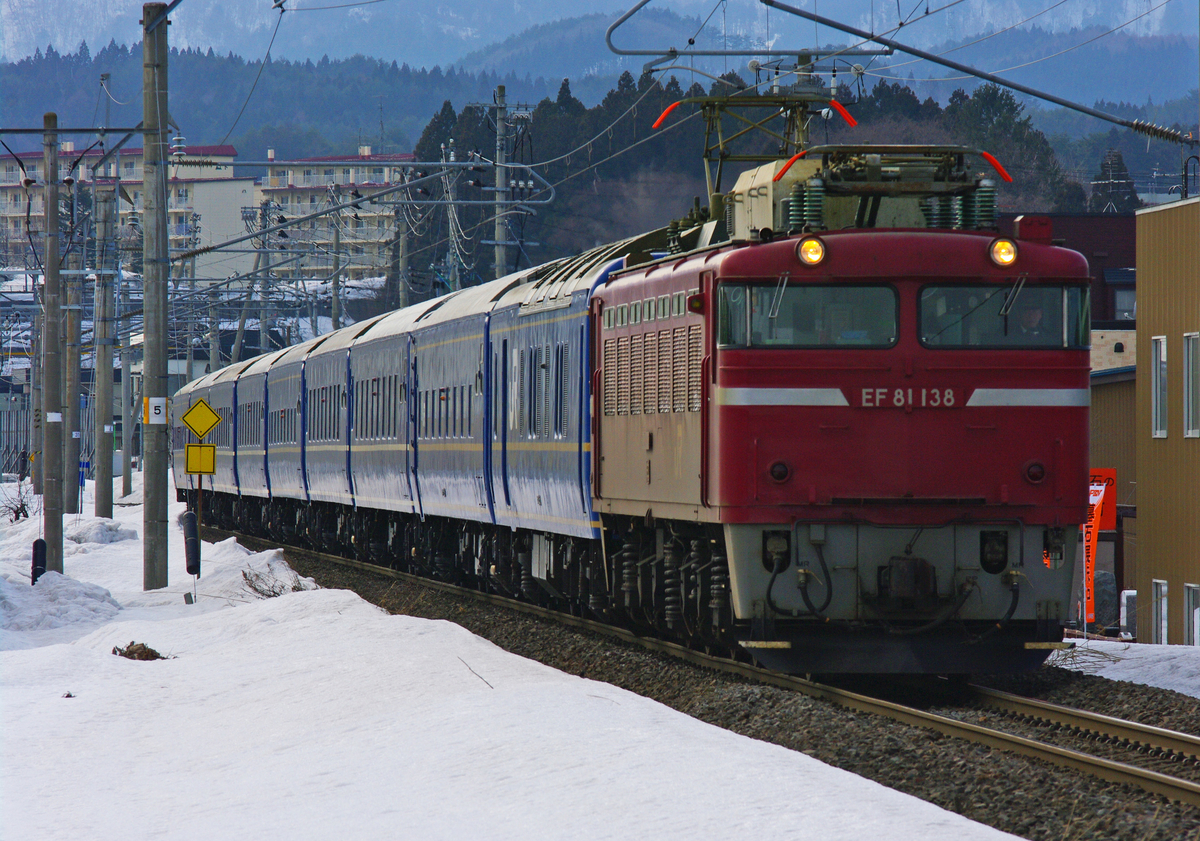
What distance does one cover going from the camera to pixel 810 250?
11.4 m

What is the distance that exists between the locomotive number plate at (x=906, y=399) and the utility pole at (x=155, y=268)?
13.1 meters

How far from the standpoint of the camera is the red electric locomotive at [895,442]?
37.0 ft

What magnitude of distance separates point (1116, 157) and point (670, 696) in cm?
9385

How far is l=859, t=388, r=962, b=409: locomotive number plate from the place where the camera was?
11.4 meters

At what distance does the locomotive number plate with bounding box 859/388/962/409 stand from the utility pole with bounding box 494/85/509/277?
18.1m

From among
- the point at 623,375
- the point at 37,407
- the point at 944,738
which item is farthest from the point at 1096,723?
the point at 37,407

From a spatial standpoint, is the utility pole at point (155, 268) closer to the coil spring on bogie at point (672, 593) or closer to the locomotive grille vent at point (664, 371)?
the coil spring on bogie at point (672, 593)

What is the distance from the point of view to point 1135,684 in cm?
1177

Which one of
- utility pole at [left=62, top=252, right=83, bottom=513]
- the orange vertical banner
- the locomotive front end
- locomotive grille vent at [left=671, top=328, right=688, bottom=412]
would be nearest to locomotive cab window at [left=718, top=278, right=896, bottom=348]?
the locomotive front end

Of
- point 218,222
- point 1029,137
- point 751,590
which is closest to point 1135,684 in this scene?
point 751,590

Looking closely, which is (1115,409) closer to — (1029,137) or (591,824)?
(591,824)

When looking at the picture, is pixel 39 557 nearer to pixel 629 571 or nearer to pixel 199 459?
pixel 199 459

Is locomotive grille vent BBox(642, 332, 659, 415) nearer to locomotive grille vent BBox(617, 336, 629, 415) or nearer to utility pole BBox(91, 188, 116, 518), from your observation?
locomotive grille vent BBox(617, 336, 629, 415)

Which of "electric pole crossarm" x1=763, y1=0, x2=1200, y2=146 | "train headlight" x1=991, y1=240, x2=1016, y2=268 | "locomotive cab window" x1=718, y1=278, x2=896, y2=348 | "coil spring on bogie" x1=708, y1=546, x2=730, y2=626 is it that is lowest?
"coil spring on bogie" x1=708, y1=546, x2=730, y2=626
